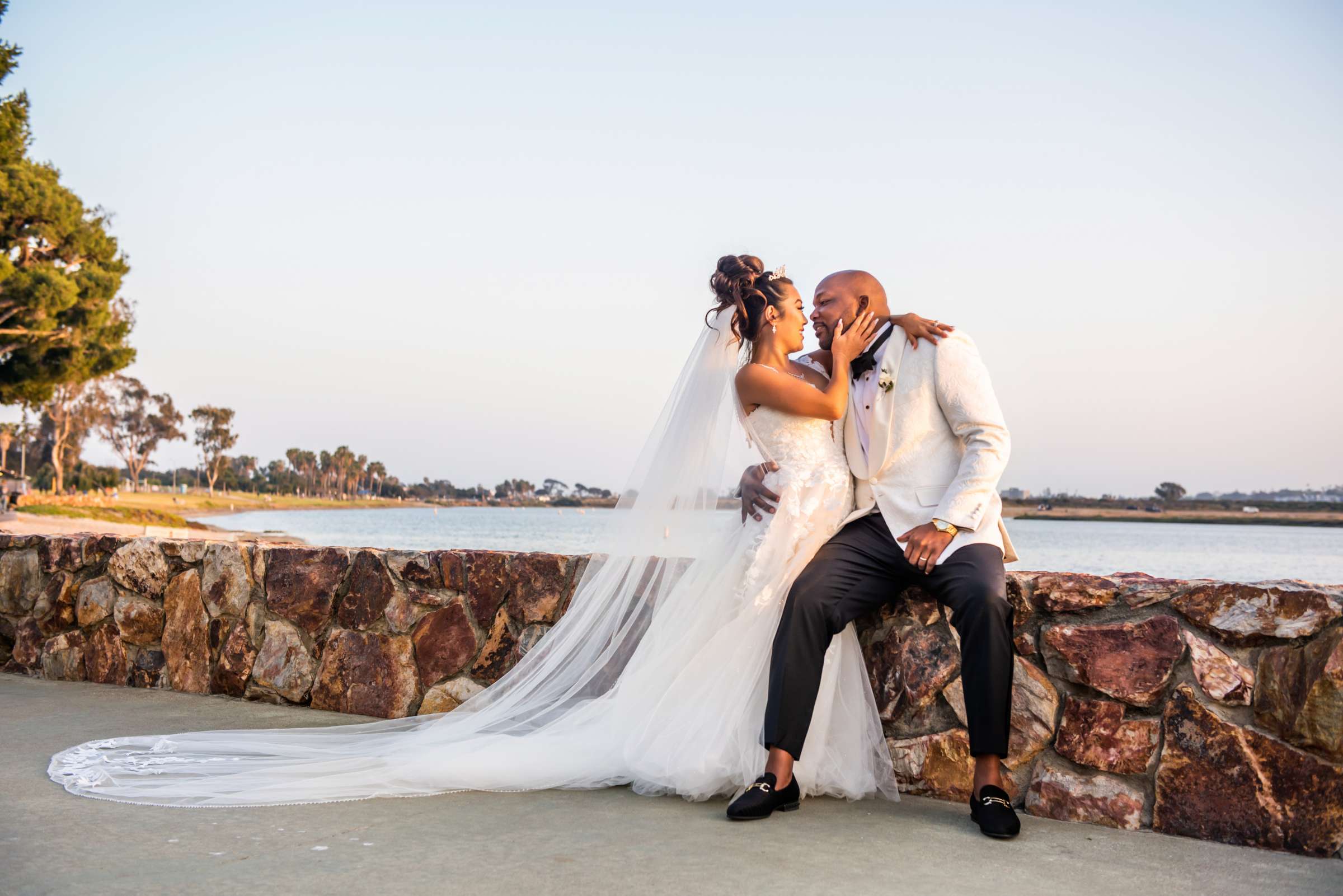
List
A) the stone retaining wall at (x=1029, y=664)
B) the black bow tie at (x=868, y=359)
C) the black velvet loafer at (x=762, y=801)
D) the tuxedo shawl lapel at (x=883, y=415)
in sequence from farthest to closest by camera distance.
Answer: the black bow tie at (x=868, y=359) < the tuxedo shawl lapel at (x=883, y=415) < the black velvet loafer at (x=762, y=801) < the stone retaining wall at (x=1029, y=664)

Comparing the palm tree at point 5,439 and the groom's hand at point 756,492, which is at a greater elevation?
the palm tree at point 5,439

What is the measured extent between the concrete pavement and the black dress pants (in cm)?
27

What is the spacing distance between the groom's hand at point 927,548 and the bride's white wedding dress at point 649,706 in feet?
1.06

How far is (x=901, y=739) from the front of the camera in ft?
9.46

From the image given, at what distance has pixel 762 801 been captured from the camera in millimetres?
2539

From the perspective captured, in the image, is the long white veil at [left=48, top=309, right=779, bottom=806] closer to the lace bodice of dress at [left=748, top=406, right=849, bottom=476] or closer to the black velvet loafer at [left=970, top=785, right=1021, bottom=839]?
the lace bodice of dress at [left=748, top=406, right=849, bottom=476]

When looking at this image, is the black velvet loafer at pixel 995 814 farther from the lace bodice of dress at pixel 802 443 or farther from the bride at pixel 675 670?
the lace bodice of dress at pixel 802 443

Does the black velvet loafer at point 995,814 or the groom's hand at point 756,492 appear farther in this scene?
the groom's hand at point 756,492

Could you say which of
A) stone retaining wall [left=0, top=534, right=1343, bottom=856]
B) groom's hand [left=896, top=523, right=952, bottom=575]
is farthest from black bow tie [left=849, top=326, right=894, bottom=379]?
stone retaining wall [left=0, top=534, right=1343, bottom=856]

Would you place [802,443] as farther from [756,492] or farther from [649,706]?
[649,706]

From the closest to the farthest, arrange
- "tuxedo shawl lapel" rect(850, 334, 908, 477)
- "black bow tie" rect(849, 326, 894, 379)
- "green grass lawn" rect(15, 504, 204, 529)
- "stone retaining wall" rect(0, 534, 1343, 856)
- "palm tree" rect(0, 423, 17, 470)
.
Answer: "stone retaining wall" rect(0, 534, 1343, 856) < "tuxedo shawl lapel" rect(850, 334, 908, 477) < "black bow tie" rect(849, 326, 894, 379) < "green grass lawn" rect(15, 504, 204, 529) < "palm tree" rect(0, 423, 17, 470)

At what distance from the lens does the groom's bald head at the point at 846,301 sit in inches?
127

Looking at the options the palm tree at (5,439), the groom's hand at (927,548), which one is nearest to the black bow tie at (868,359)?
the groom's hand at (927,548)

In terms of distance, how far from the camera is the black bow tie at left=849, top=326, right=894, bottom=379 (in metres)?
3.17
